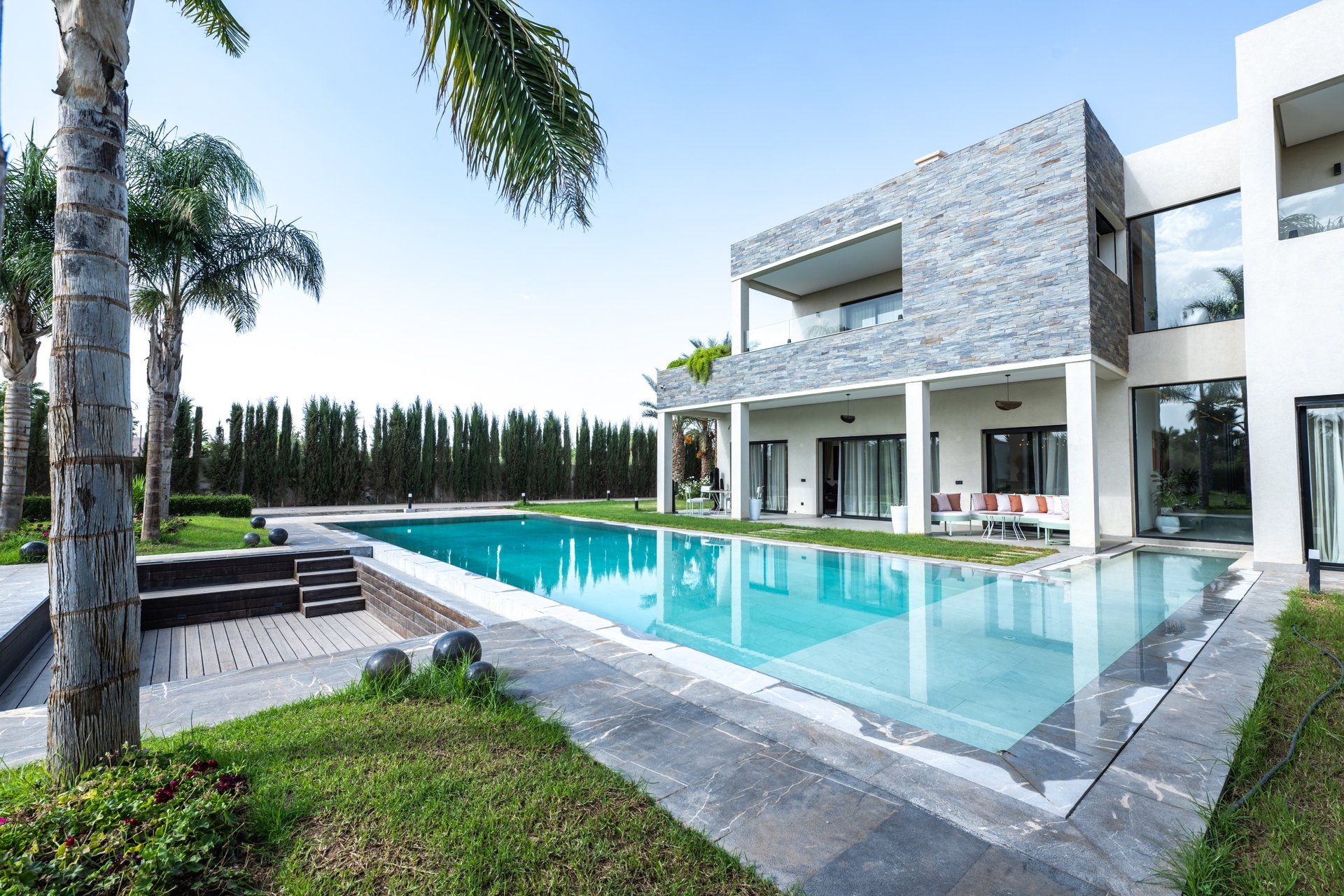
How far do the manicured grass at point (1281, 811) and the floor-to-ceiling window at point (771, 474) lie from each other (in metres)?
14.3

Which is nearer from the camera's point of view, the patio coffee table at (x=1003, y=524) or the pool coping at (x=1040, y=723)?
the pool coping at (x=1040, y=723)

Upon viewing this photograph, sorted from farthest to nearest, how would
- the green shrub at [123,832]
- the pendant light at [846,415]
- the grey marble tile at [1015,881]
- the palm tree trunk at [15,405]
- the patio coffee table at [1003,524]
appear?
the pendant light at [846,415] → the patio coffee table at [1003,524] → the palm tree trunk at [15,405] → the grey marble tile at [1015,881] → the green shrub at [123,832]

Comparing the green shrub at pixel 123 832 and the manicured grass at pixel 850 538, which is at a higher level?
the green shrub at pixel 123 832

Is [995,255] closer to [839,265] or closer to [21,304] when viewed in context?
[839,265]

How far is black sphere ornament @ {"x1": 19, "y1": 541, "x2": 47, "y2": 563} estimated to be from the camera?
761 centimetres

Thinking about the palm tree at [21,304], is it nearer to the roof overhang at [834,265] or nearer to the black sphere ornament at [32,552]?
the black sphere ornament at [32,552]

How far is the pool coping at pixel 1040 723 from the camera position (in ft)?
8.74

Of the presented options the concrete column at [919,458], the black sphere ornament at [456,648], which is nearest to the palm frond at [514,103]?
the black sphere ornament at [456,648]

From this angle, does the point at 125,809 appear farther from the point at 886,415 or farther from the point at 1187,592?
the point at 886,415

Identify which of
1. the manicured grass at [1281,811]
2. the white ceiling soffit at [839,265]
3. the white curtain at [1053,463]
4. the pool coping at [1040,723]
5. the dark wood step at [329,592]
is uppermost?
the white ceiling soffit at [839,265]

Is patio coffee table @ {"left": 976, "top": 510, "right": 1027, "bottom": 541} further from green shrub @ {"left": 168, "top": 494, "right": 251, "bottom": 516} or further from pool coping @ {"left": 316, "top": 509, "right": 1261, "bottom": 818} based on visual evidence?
green shrub @ {"left": 168, "top": 494, "right": 251, "bottom": 516}

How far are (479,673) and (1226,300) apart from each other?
13.6 metres

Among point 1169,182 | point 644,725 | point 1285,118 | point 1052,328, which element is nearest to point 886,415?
point 1052,328

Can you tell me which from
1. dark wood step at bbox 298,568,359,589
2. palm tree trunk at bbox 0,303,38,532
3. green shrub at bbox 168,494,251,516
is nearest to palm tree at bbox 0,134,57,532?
palm tree trunk at bbox 0,303,38,532
